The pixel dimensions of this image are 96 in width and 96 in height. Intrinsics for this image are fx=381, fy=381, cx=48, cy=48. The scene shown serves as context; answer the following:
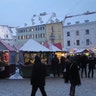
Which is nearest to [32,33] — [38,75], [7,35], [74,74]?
[7,35]

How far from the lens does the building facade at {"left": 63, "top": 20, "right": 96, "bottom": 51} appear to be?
275 ft

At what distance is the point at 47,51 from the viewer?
28766mm

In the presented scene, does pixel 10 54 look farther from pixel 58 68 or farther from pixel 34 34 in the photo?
pixel 34 34

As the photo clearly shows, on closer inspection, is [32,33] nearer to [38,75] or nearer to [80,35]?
[80,35]

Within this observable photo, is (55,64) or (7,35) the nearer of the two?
(55,64)

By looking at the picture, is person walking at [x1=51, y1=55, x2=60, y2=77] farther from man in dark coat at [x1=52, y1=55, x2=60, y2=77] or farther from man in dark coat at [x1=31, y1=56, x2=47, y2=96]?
man in dark coat at [x1=31, y1=56, x2=47, y2=96]

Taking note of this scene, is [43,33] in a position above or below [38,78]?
above

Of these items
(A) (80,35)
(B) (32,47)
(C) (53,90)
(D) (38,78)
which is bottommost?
(C) (53,90)

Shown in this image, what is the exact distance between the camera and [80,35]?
285 feet

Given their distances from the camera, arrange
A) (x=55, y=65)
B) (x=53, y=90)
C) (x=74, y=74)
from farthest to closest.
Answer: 1. (x=55, y=65)
2. (x=53, y=90)
3. (x=74, y=74)

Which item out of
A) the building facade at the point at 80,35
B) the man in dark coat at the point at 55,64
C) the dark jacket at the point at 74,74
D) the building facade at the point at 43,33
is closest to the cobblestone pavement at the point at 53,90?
the dark jacket at the point at 74,74

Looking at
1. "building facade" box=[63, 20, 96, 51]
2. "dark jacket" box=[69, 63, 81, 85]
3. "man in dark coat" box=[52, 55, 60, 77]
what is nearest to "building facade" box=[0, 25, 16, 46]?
"building facade" box=[63, 20, 96, 51]

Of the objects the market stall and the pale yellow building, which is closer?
the market stall

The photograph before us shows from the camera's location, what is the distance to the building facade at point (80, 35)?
83.7 metres
